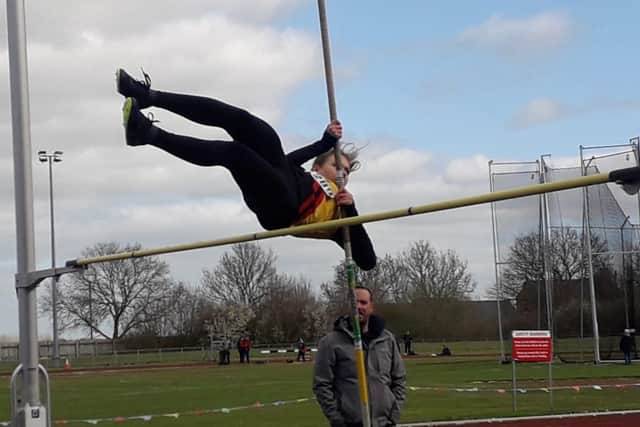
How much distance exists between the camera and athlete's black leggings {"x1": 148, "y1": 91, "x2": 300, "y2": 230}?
4.63 metres

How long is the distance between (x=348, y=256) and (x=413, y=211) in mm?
590

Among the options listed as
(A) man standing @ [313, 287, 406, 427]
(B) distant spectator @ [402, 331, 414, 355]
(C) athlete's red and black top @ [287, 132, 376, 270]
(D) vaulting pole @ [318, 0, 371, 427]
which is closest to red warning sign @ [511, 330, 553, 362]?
(A) man standing @ [313, 287, 406, 427]

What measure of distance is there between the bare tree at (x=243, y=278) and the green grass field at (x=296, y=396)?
24473mm

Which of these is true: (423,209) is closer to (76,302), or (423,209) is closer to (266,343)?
(266,343)

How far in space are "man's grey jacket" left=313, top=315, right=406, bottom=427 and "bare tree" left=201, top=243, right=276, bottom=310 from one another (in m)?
45.1

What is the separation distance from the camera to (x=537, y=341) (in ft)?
47.9

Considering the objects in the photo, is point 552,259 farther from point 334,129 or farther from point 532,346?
point 334,129

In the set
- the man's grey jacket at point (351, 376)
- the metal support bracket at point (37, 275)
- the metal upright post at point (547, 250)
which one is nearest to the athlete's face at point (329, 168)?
the man's grey jacket at point (351, 376)

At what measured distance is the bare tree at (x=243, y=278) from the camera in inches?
1994

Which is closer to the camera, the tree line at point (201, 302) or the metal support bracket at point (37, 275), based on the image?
the metal support bracket at point (37, 275)

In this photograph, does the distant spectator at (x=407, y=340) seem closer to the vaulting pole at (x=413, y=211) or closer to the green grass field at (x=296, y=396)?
the green grass field at (x=296, y=396)

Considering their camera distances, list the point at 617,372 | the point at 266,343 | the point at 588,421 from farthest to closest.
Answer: the point at 266,343
the point at 617,372
the point at 588,421

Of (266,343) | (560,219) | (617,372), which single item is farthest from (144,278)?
→ (617,372)

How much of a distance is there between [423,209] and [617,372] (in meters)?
19.8
